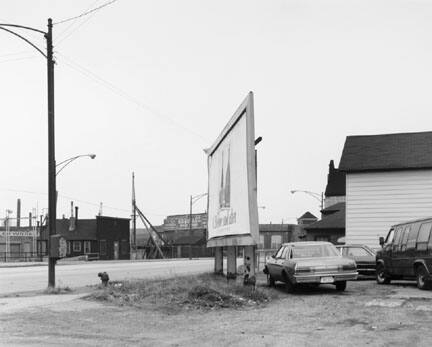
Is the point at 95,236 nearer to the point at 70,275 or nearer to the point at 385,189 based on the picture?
the point at 70,275

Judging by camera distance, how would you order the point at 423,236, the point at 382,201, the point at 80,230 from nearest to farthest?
1. the point at 423,236
2. the point at 382,201
3. the point at 80,230

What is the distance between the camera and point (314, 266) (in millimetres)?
16094

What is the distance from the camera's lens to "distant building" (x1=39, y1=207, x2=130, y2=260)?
8425cm

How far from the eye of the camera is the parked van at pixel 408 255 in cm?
1606

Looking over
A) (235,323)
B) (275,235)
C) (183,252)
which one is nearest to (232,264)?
(235,323)

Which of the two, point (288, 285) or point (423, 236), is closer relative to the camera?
point (423, 236)

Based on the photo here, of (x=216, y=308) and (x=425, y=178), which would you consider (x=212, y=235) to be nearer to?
(x=216, y=308)

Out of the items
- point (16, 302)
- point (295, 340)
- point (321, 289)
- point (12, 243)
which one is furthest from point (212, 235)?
point (12, 243)

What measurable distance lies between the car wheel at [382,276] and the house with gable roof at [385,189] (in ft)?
26.1

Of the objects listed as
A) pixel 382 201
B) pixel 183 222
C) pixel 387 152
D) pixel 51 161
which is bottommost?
pixel 183 222

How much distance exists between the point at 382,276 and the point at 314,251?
322cm

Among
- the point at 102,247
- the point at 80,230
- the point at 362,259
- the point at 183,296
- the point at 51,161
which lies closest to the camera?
the point at 183,296

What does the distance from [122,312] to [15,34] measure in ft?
28.5

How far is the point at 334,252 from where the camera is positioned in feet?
55.9
